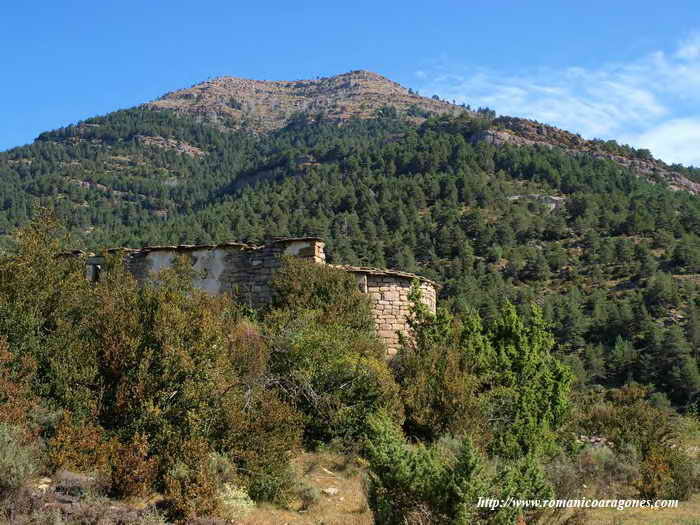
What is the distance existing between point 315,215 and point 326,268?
43.4m

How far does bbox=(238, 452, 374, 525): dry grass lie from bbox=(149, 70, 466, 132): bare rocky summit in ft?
382

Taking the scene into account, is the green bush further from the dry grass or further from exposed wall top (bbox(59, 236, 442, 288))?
exposed wall top (bbox(59, 236, 442, 288))

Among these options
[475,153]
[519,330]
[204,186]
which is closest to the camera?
[519,330]

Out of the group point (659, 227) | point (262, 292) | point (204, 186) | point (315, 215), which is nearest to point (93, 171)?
point (204, 186)

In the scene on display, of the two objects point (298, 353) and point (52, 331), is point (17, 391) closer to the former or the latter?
point (52, 331)

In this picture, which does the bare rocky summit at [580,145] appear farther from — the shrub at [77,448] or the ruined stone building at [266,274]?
the shrub at [77,448]

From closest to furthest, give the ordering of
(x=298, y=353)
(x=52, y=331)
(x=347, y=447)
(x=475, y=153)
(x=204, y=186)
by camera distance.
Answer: (x=52, y=331) → (x=347, y=447) → (x=298, y=353) → (x=475, y=153) → (x=204, y=186)

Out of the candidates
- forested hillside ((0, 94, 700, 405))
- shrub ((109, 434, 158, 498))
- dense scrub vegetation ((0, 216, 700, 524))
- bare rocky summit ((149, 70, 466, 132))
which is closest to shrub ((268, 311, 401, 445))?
dense scrub vegetation ((0, 216, 700, 524))

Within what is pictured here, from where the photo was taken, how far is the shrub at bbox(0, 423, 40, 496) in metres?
6.46

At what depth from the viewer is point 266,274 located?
13914 millimetres

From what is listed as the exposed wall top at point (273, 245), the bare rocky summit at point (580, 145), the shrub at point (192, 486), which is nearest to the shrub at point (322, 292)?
the exposed wall top at point (273, 245)

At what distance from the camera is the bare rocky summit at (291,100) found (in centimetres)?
13725

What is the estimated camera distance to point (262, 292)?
13.8 meters

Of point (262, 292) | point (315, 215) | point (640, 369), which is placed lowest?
point (640, 369)
